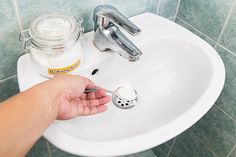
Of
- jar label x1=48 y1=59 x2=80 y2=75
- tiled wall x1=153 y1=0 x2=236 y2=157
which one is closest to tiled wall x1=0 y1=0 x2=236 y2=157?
tiled wall x1=153 y1=0 x2=236 y2=157

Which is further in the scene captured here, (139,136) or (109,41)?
(109,41)

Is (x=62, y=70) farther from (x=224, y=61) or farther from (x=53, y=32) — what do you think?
(x=224, y=61)

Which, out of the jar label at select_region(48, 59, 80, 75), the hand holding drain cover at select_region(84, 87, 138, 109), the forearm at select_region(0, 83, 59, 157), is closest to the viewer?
the forearm at select_region(0, 83, 59, 157)

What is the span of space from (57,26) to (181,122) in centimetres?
33

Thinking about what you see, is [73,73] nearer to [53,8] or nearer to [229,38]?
[53,8]

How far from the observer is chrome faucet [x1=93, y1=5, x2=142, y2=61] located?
55 centimetres

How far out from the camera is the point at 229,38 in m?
0.72

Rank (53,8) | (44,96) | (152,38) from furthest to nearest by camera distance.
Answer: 1. (152,38)
2. (53,8)
3. (44,96)

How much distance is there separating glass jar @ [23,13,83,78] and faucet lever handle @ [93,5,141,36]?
0.20ft

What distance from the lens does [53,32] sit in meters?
0.51

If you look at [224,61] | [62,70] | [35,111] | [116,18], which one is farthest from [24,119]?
[224,61]

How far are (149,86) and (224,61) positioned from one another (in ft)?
0.84

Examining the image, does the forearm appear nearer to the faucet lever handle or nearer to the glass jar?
the glass jar

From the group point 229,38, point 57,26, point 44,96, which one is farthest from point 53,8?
point 229,38
